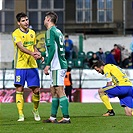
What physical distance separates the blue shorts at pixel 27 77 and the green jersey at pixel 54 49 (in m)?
1.11

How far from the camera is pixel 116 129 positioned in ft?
32.4

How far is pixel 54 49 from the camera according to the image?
11.0m

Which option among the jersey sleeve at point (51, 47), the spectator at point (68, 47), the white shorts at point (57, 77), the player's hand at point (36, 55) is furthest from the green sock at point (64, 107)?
the spectator at point (68, 47)

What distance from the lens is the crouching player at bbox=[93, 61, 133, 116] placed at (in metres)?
14.0

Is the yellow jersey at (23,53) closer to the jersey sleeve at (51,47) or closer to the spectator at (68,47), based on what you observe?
the jersey sleeve at (51,47)

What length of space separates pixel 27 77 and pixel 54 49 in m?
1.38

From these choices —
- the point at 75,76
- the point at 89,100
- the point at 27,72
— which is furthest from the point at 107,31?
the point at 27,72

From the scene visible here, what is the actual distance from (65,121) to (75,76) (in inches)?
652

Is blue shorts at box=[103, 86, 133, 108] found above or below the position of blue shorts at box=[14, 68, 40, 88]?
below

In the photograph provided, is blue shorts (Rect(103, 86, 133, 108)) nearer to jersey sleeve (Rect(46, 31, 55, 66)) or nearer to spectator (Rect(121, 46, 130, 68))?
jersey sleeve (Rect(46, 31, 55, 66))

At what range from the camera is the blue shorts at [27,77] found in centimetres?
1209

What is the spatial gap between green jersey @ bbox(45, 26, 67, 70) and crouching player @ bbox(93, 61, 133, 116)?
286 centimetres

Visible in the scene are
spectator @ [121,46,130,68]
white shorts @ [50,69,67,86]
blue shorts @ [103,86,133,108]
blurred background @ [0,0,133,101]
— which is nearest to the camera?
white shorts @ [50,69,67,86]

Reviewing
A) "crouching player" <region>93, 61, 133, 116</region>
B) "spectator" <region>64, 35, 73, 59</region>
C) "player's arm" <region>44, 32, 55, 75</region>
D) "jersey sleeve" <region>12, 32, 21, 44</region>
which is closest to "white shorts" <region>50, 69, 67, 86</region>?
"player's arm" <region>44, 32, 55, 75</region>
